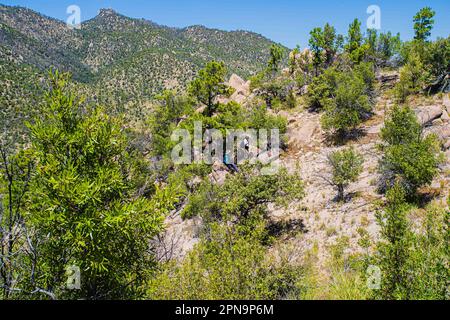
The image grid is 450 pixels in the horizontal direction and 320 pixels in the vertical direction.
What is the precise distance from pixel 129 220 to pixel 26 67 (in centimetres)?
11252

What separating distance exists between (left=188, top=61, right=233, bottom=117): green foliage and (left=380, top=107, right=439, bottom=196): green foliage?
17.6m

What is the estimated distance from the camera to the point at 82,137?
7.23m

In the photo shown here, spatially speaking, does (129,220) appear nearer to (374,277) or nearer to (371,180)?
(374,277)

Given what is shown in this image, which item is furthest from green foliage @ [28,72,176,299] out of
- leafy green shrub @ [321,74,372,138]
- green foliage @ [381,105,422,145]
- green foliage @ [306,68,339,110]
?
green foliage @ [306,68,339,110]

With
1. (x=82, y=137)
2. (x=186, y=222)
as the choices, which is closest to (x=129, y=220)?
(x=82, y=137)

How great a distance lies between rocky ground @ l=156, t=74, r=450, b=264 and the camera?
15.6 metres

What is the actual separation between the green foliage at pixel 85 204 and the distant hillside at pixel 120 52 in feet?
331

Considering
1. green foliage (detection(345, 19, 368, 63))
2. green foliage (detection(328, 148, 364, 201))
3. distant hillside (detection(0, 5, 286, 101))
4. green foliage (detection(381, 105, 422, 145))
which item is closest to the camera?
green foliage (detection(381, 105, 422, 145))

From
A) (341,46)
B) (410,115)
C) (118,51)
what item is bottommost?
(410,115)

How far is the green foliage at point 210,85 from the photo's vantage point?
30859 millimetres

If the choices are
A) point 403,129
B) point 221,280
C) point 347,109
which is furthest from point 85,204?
point 347,109

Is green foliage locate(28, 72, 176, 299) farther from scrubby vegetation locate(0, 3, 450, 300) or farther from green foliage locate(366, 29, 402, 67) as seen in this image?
green foliage locate(366, 29, 402, 67)

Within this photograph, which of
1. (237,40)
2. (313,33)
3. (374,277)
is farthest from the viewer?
(237,40)
